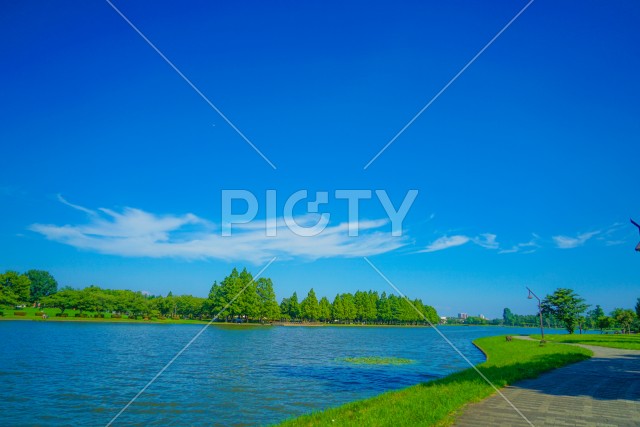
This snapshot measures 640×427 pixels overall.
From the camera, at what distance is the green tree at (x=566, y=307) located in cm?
7112

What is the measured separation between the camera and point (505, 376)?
17188 millimetres

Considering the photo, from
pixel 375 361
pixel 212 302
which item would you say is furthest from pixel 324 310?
pixel 375 361

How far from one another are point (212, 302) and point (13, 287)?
152ft

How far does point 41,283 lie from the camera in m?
141

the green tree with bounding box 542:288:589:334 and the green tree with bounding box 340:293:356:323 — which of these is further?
the green tree with bounding box 340:293:356:323

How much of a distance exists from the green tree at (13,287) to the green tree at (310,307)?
73.3m

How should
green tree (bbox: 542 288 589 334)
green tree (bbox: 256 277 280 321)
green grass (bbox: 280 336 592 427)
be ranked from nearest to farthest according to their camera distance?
green grass (bbox: 280 336 592 427) → green tree (bbox: 542 288 589 334) → green tree (bbox: 256 277 280 321)

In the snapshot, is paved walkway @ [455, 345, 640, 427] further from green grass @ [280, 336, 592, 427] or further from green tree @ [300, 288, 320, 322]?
green tree @ [300, 288, 320, 322]

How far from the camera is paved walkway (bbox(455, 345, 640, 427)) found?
10.1 m

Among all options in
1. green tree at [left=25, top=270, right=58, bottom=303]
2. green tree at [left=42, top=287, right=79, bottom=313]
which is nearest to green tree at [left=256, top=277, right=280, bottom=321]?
green tree at [left=42, top=287, right=79, bottom=313]

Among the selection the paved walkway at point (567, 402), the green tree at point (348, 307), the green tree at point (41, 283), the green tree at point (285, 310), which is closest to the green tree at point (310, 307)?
the green tree at point (285, 310)

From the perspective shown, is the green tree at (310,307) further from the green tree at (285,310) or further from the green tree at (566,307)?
the green tree at (566,307)

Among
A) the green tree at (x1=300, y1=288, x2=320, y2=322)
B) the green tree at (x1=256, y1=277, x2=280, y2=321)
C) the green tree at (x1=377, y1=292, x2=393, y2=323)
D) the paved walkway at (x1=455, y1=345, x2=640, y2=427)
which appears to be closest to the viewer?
the paved walkway at (x1=455, y1=345, x2=640, y2=427)

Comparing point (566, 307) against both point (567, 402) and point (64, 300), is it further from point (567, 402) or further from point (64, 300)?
point (64, 300)
